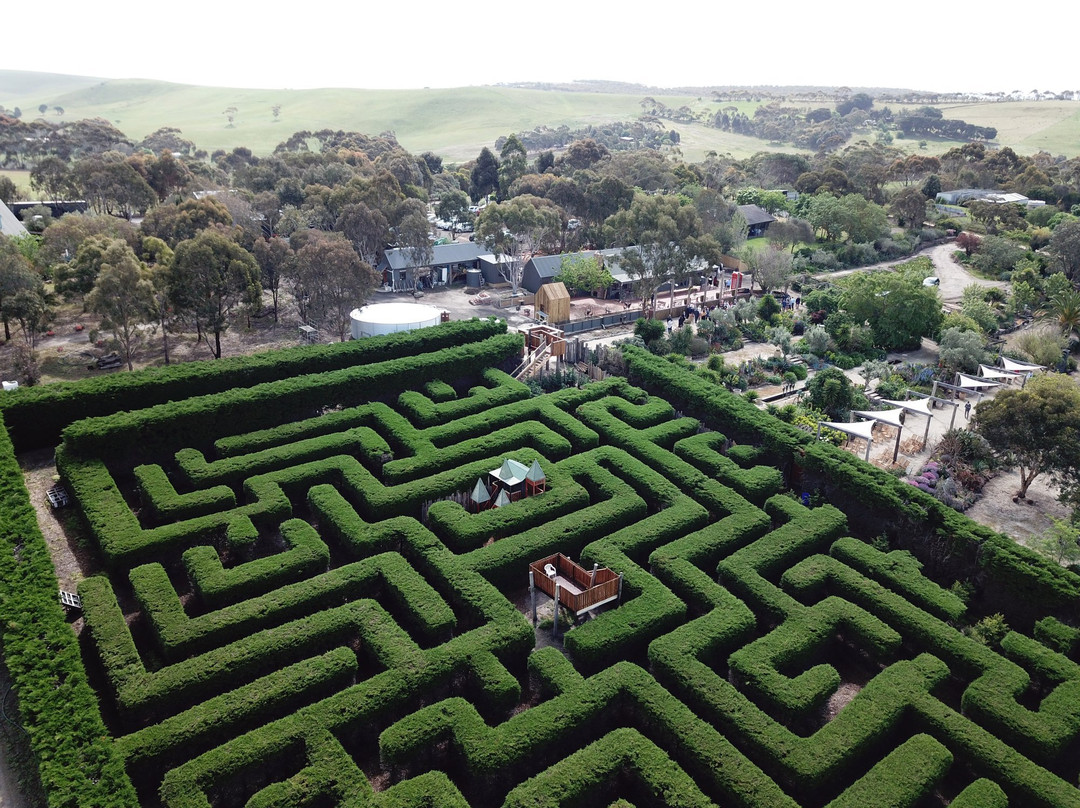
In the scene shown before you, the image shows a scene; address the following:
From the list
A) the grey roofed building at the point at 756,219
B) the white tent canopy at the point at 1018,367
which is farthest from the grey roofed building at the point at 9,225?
the white tent canopy at the point at 1018,367

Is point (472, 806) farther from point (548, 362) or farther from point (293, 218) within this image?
point (293, 218)

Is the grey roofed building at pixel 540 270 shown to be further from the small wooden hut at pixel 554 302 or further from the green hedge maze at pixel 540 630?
the green hedge maze at pixel 540 630

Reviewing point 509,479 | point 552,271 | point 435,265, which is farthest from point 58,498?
point 552,271

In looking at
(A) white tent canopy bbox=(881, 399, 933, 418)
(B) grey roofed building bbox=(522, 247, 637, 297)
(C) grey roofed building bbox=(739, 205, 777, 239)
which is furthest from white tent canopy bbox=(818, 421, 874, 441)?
(C) grey roofed building bbox=(739, 205, 777, 239)

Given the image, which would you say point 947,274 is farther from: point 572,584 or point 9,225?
point 9,225

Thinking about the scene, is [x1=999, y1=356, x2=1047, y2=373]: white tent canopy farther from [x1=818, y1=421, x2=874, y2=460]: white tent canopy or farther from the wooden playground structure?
the wooden playground structure

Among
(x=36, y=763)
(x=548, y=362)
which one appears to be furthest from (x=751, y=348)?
(x=36, y=763)
